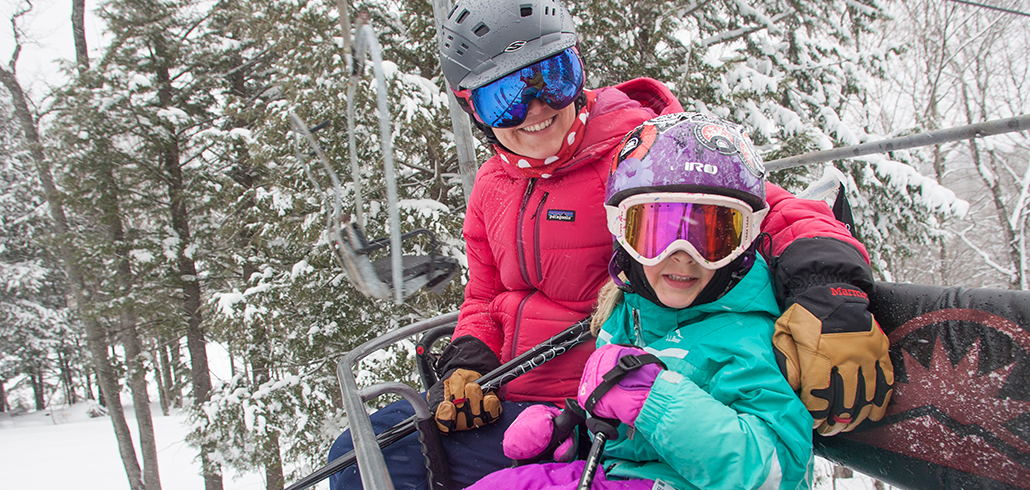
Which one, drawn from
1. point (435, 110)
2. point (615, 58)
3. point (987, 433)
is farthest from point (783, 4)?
point (987, 433)

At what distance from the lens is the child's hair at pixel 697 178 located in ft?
4.48

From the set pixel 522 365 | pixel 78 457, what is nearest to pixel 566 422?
pixel 522 365

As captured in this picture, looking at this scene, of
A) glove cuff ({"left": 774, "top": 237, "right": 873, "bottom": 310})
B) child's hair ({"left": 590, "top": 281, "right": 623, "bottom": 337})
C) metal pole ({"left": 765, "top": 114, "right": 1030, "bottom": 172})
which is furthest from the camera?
child's hair ({"left": 590, "top": 281, "right": 623, "bottom": 337})

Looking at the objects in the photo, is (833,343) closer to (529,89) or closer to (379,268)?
(529,89)

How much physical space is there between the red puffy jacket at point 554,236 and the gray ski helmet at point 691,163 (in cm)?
37

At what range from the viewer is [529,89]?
5.86ft

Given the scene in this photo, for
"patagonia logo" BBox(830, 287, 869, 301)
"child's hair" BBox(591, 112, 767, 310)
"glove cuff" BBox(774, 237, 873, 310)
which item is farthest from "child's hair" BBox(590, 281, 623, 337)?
"patagonia logo" BBox(830, 287, 869, 301)

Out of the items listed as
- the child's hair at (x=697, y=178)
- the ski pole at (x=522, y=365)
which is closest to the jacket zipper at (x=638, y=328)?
the child's hair at (x=697, y=178)

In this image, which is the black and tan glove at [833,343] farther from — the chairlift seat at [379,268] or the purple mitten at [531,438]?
the chairlift seat at [379,268]

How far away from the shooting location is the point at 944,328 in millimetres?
1326

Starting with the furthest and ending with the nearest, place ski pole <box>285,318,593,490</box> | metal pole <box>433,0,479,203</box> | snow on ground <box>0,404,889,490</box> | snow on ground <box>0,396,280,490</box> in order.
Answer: snow on ground <box>0,396,280,490</box> < snow on ground <box>0,404,889,490</box> < metal pole <box>433,0,479,203</box> < ski pole <box>285,318,593,490</box>

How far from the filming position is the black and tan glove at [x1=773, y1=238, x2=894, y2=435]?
→ 1.26 meters

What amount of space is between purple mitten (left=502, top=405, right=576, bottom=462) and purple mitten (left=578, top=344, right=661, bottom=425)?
335mm

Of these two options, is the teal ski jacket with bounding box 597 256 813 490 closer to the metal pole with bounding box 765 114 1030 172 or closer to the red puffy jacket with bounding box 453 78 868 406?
the red puffy jacket with bounding box 453 78 868 406
